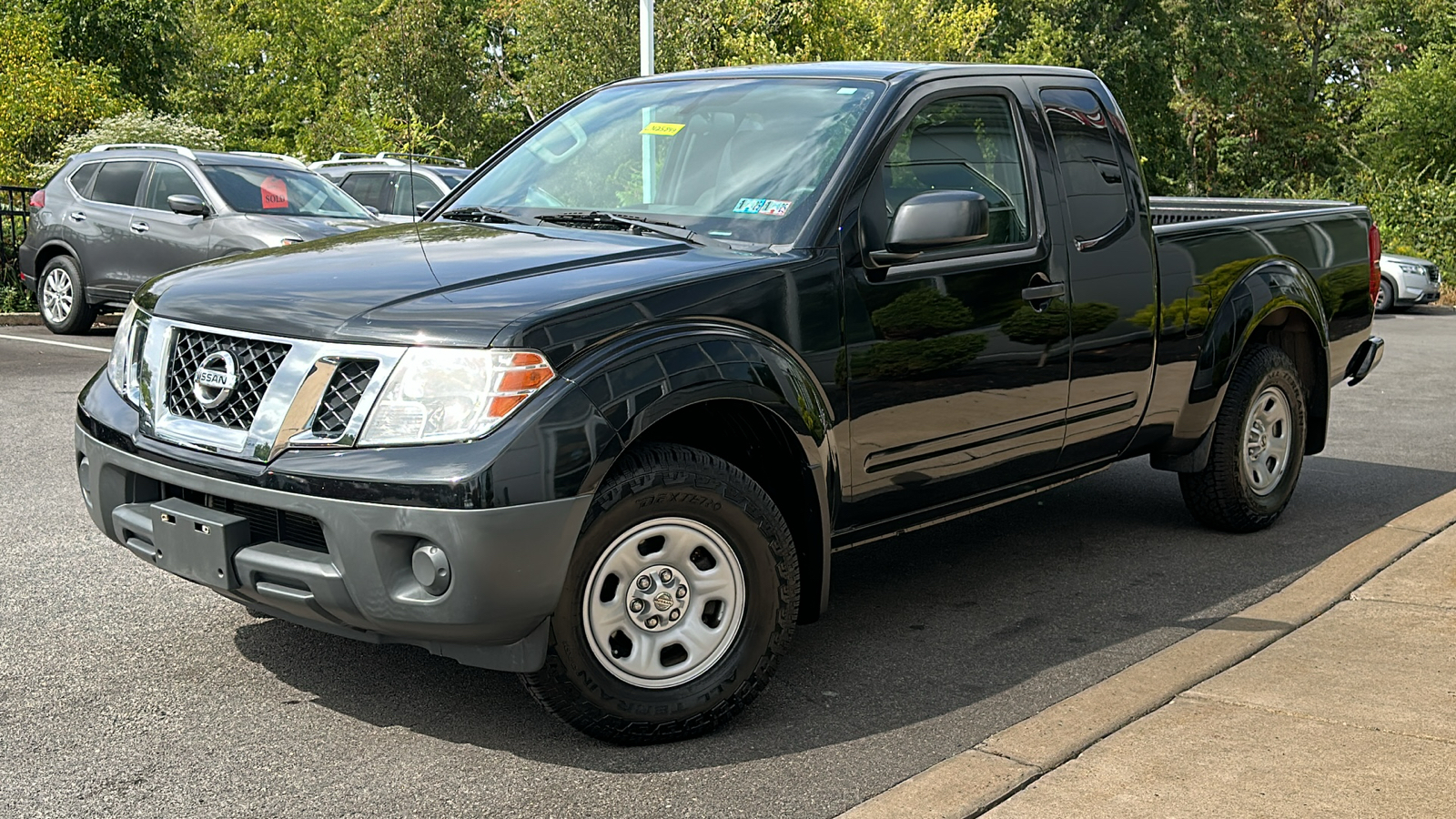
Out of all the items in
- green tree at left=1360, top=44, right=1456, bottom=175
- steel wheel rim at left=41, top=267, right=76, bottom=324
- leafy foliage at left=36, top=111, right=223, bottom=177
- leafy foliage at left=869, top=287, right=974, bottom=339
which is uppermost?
green tree at left=1360, top=44, right=1456, bottom=175

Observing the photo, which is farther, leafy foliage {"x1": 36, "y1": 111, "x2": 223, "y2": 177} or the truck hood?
leafy foliage {"x1": 36, "y1": 111, "x2": 223, "y2": 177}

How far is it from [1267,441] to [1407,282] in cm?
1680

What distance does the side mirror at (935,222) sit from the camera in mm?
4477

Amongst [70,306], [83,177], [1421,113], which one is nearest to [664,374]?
[70,306]

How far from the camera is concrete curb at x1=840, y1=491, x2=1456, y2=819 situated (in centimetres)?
359

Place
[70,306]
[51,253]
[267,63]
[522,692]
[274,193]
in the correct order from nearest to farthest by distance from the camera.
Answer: [522,692], [274,193], [70,306], [51,253], [267,63]

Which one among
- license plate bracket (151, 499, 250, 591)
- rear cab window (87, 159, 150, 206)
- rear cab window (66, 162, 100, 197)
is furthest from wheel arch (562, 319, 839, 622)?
rear cab window (66, 162, 100, 197)

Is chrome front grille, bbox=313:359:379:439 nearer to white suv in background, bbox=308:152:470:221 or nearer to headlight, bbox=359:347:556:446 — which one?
headlight, bbox=359:347:556:446

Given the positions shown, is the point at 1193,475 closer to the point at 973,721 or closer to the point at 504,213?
the point at 973,721

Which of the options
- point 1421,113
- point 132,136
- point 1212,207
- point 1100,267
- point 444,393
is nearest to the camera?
point 444,393

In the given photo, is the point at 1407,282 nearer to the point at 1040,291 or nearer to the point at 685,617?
the point at 1040,291

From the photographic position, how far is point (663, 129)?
5.20 metres

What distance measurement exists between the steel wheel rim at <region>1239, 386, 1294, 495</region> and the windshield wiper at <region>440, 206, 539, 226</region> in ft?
10.9

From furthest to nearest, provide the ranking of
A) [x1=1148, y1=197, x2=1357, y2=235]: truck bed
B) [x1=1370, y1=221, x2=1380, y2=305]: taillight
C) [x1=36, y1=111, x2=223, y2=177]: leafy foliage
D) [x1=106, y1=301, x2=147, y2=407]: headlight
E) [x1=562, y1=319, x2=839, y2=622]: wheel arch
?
[x1=36, y1=111, x2=223, y2=177]: leafy foliage
[x1=1148, y1=197, x2=1357, y2=235]: truck bed
[x1=1370, y1=221, x2=1380, y2=305]: taillight
[x1=106, y1=301, x2=147, y2=407]: headlight
[x1=562, y1=319, x2=839, y2=622]: wheel arch
